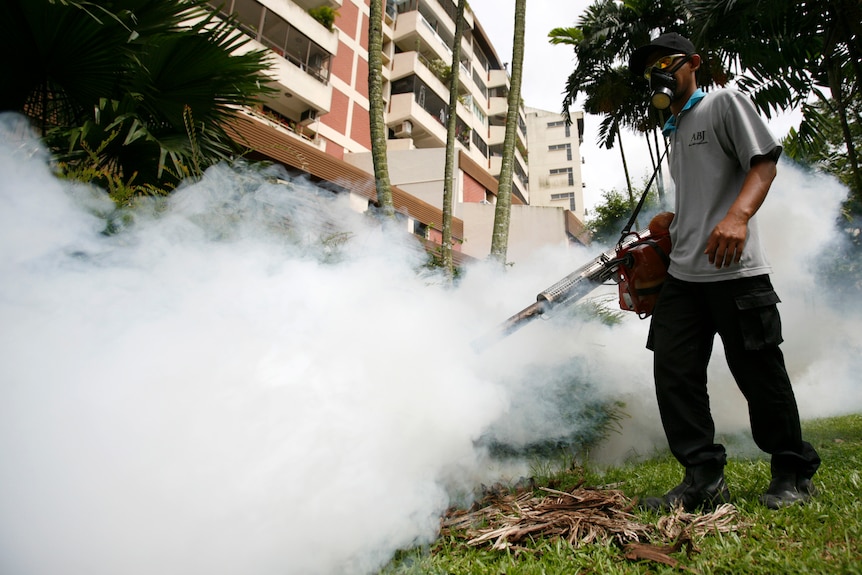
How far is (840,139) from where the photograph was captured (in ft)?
42.2

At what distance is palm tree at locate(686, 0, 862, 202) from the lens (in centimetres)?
617

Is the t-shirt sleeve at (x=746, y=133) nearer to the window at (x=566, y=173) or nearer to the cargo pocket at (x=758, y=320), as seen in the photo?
the cargo pocket at (x=758, y=320)

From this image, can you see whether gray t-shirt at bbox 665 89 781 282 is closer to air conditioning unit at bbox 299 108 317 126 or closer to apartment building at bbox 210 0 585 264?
apartment building at bbox 210 0 585 264

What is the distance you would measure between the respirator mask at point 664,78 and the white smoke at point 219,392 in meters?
1.45

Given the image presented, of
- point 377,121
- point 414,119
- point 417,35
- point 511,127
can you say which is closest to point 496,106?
point 417,35

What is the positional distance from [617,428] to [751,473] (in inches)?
54.1

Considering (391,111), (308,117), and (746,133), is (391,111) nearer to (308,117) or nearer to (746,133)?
(308,117)

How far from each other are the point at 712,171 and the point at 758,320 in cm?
63

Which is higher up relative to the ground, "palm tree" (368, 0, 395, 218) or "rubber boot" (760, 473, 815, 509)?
"palm tree" (368, 0, 395, 218)

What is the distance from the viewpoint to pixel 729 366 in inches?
75.1

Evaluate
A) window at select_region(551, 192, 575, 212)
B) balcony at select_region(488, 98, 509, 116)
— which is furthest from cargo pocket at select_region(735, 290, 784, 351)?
window at select_region(551, 192, 575, 212)

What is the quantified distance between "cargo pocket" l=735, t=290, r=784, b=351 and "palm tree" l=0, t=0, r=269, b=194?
10.5ft

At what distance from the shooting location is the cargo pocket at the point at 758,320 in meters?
1.79

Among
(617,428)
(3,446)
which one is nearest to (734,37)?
(617,428)
